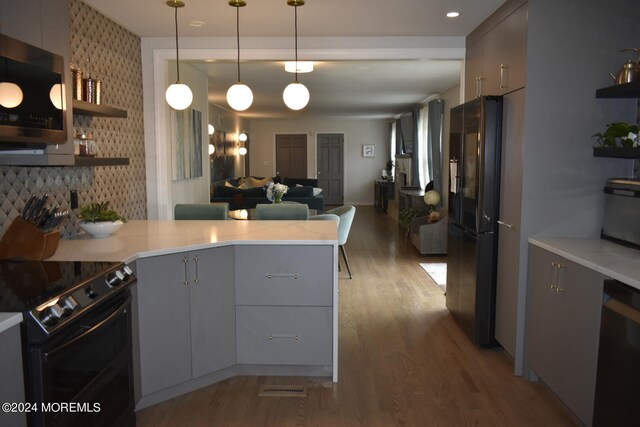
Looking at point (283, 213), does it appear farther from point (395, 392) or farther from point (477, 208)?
point (395, 392)

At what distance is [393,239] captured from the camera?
8562mm

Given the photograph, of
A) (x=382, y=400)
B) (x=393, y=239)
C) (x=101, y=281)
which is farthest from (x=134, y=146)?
(x=393, y=239)

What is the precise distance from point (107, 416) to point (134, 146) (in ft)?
8.68

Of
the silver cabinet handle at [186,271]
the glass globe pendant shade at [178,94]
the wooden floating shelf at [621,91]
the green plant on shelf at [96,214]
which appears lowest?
the silver cabinet handle at [186,271]

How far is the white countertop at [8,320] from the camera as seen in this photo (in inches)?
62.9

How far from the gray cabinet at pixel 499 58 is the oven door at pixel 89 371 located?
8.56ft

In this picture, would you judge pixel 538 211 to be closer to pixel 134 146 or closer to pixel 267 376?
pixel 267 376

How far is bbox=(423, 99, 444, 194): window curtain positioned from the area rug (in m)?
2.14

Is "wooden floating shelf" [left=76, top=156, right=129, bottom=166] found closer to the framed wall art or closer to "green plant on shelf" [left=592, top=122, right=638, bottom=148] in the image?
"green plant on shelf" [left=592, top=122, right=638, bottom=148]

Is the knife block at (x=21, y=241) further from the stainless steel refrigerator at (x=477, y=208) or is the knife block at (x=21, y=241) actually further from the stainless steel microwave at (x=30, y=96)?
the stainless steel refrigerator at (x=477, y=208)

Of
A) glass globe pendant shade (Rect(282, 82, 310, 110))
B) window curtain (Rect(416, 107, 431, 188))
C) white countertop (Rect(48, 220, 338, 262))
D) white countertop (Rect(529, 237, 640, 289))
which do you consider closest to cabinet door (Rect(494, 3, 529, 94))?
white countertop (Rect(529, 237, 640, 289))

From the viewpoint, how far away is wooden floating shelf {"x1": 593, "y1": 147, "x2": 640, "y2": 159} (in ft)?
8.78

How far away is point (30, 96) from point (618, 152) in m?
2.91

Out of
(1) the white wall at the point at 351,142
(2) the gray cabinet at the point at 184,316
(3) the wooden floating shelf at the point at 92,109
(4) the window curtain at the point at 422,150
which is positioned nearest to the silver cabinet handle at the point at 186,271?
(2) the gray cabinet at the point at 184,316
